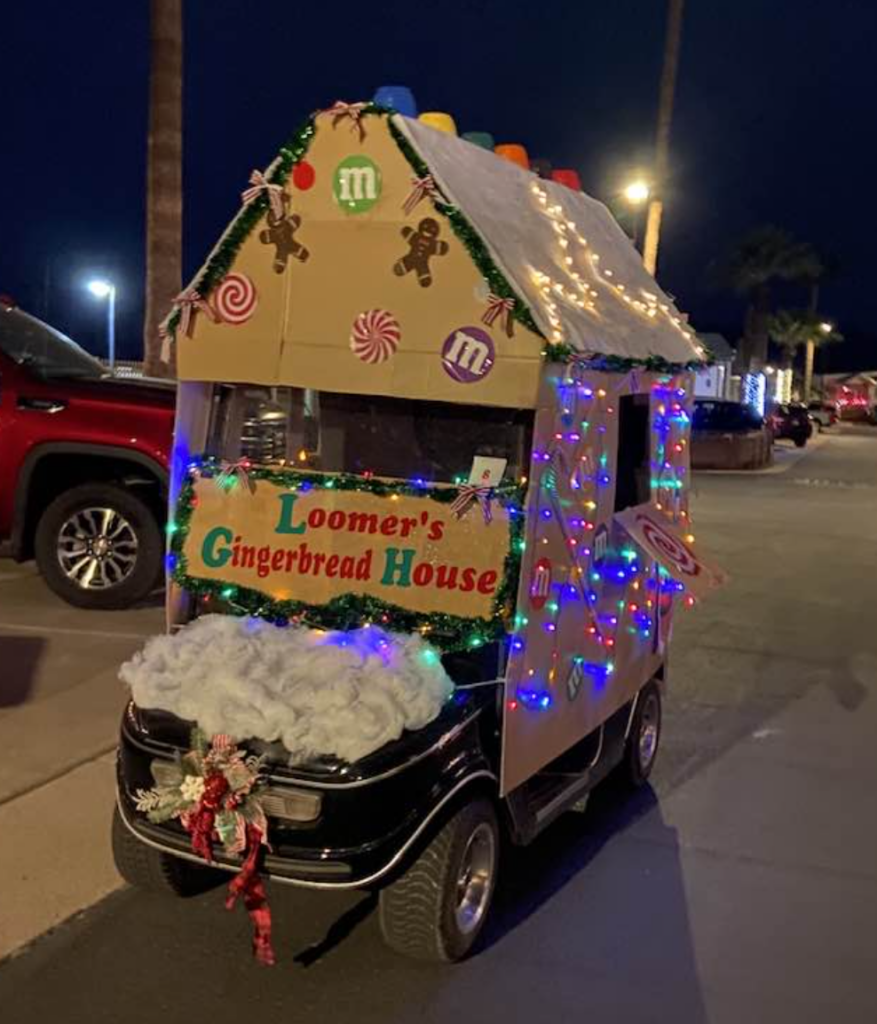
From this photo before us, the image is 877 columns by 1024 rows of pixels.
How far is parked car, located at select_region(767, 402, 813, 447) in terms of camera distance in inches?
1469

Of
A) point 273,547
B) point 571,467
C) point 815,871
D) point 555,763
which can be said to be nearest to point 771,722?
point 815,871

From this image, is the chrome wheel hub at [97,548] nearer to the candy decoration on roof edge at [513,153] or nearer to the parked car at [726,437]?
the candy decoration on roof edge at [513,153]

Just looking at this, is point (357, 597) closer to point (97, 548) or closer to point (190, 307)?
point (190, 307)

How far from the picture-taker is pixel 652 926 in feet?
13.9

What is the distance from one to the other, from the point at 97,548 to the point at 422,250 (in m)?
4.91

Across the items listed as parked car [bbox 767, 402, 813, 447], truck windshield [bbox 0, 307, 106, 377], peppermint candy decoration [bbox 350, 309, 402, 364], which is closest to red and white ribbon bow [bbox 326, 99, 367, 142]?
peppermint candy decoration [bbox 350, 309, 402, 364]

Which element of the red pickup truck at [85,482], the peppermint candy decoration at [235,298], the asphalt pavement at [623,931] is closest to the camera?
the asphalt pavement at [623,931]

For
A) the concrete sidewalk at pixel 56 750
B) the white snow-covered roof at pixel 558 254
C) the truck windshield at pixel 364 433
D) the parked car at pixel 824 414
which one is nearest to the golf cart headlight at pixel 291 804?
the concrete sidewalk at pixel 56 750

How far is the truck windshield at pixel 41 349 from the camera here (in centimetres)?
863

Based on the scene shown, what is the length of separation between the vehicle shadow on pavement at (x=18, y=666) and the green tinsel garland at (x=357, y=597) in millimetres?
2303

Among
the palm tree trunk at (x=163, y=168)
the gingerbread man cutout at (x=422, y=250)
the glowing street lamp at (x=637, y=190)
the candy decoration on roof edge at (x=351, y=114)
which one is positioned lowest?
the gingerbread man cutout at (x=422, y=250)

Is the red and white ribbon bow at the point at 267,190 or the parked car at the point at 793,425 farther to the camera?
the parked car at the point at 793,425

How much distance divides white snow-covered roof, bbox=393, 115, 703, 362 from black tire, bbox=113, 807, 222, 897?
2314 mm

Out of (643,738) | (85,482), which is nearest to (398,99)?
(643,738)
